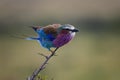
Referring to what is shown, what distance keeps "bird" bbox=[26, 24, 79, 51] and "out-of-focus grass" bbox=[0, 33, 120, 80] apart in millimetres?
4792

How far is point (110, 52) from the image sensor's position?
26.3ft

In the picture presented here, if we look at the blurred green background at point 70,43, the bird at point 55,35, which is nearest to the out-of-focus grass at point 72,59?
the blurred green background at point 70,43

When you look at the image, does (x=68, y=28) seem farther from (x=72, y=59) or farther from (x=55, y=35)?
(x=72, y=59)

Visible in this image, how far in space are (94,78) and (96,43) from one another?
69.5 inches

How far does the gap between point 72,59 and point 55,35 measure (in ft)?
19.7

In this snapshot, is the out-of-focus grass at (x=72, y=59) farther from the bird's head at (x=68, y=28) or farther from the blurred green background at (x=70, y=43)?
the bird's head at (x=68, y=28)

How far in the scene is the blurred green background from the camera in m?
6.99

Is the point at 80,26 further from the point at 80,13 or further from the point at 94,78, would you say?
the point at 94,78

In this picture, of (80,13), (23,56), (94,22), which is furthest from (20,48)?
(80,13)

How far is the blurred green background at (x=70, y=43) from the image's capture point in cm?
699

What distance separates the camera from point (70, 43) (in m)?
8.29

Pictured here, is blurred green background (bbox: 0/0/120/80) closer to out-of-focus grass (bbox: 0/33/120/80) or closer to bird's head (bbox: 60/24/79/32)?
Answer: out-of-focus grass (bbox: 0/33/120/80)

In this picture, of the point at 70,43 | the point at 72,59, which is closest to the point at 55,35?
the point at 72,59

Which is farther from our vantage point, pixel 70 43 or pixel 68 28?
pixel 70 43
